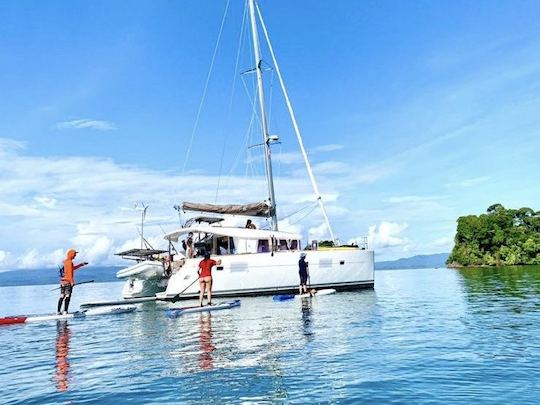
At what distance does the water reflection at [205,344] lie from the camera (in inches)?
398

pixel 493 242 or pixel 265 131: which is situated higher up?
pixel 265 131

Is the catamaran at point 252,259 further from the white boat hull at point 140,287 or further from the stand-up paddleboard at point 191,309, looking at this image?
the stand-up paddleboard at point 191,309

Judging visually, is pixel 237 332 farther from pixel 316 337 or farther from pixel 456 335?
pixel 456 335

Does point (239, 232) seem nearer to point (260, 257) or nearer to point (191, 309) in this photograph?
point (260, 257)

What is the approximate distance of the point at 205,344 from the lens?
41.4 ft

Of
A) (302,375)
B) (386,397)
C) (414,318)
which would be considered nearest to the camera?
(386,397)

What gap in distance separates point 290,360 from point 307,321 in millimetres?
6509

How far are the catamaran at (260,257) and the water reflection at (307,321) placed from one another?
6258 mm

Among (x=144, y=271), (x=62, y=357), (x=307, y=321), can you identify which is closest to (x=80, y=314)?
(x=144, y=271)

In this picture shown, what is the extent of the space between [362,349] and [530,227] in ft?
448

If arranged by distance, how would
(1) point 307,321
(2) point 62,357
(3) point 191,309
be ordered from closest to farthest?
(2) point 62,357 < (1) point 307,321 < (3) point 191,309

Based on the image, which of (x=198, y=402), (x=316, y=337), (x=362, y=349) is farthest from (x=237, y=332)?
(x=198, y=402)

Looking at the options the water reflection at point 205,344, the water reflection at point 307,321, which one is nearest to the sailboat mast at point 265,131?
the water reflection at point 307,321

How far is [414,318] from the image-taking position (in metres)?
16.4
